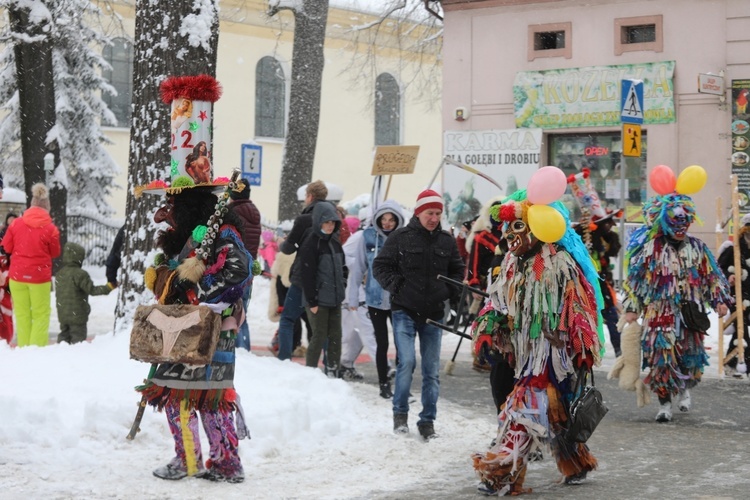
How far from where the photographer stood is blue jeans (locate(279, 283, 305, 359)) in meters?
12.0

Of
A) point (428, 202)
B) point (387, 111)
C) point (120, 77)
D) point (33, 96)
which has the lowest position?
point (428, 202)

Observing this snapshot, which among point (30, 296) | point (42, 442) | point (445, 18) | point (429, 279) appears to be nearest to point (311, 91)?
point (445, 18)

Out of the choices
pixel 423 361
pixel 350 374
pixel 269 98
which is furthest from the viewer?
pixel 269 98

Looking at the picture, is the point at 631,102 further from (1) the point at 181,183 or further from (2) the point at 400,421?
(1) the point at 181,183

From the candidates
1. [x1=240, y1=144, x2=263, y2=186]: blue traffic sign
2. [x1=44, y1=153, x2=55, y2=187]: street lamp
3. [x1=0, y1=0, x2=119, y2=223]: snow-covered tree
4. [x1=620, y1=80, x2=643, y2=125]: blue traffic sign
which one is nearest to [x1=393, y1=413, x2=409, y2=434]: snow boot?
[x1=620, y1=80, x2=643, y2=125]: blue traffic sign

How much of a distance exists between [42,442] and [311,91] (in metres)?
14.5

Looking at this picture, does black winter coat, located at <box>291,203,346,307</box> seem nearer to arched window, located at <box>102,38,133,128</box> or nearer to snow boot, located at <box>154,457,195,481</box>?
snow boot, located at <box>154,457,195,481</box>

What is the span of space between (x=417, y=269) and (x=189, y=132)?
232 centimetres

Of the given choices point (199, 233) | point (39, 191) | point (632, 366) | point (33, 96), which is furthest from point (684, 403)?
point (33, 96)

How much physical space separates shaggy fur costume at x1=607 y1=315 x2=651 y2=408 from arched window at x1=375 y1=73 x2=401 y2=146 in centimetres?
3117

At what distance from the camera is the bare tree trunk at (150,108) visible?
412 inches

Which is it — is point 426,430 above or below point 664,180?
below

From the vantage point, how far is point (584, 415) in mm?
6828

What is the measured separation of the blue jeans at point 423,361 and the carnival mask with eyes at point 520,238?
1.81m
